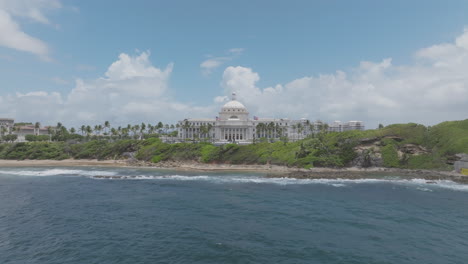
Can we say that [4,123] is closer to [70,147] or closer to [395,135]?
[70,147]

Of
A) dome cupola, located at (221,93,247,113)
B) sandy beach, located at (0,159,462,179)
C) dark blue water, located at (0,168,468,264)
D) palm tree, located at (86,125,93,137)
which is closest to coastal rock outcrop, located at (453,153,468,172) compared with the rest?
sandy beach, located at (0,159,462,179)

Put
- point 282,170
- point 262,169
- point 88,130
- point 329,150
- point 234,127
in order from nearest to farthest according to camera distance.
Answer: point 282,170
point 262,169
point 329,150
point 88,130
point 234,127

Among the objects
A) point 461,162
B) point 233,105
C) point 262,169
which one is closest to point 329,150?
point 262,169

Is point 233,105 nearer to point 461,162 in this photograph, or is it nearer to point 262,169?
point 262,169

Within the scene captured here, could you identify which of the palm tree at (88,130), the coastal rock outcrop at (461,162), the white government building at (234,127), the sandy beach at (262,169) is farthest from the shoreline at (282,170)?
the white government building at (234,127)

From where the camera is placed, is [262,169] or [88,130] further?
[88,130]

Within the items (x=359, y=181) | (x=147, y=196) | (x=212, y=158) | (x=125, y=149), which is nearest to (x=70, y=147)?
(x=125, y=149)
